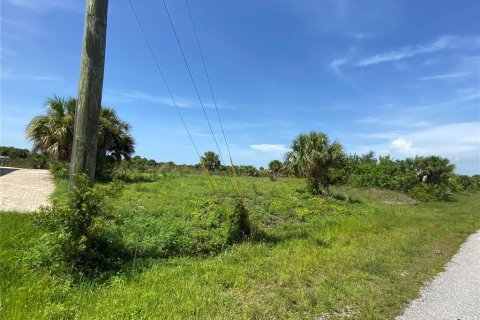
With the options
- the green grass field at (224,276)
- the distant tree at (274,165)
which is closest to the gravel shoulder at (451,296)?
the green grass field at (224,276)

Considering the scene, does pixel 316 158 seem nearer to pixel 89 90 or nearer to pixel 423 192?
pixel 423 192

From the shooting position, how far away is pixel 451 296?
512 cm

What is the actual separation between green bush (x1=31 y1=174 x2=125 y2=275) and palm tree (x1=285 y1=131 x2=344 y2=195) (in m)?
15.8

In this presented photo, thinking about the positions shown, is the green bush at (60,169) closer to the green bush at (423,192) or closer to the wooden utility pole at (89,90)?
the wooden utility pole at (89,90)

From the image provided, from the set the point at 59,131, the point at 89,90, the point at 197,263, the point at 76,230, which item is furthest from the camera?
the point at 59,131

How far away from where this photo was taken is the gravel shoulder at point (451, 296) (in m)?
4.38

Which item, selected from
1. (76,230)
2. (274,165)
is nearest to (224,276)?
(76,230)

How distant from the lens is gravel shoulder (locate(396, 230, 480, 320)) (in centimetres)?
438

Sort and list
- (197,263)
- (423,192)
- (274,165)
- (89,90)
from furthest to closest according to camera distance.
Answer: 1. (274,165)
2. (423,192)
3. (197,263)
4. (89,90)

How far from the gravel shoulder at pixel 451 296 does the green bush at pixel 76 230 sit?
4.03m

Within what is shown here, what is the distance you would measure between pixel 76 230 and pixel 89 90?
6.57ft

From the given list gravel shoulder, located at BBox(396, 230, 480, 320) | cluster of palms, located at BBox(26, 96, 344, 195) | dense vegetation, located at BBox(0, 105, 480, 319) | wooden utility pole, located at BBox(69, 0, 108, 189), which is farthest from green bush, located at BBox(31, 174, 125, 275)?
cluster of palms, located at BBox(26, 96, 344, 195)

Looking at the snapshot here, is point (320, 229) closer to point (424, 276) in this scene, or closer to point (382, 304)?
point (424, 276)

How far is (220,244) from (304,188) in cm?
1416
